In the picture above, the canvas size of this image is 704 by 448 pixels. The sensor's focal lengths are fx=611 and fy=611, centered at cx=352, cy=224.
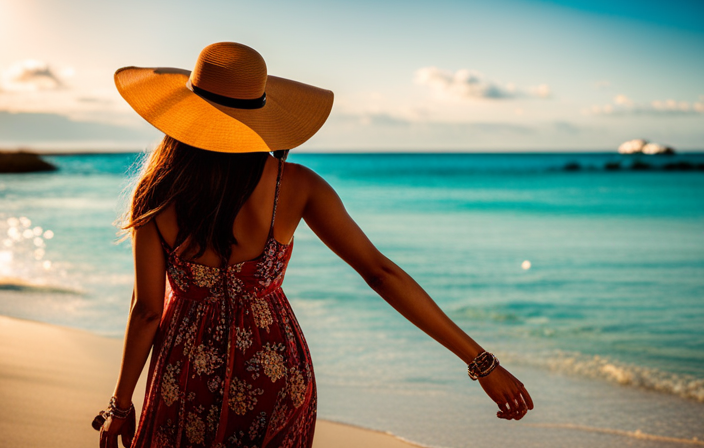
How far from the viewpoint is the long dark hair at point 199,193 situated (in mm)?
1484

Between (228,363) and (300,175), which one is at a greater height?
(300,175)

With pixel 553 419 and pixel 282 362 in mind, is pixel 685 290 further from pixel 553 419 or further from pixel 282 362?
pixel 282 362

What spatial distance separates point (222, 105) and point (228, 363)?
0.66 meters

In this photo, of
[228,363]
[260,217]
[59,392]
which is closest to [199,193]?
[260,217]

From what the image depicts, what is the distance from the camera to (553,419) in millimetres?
4035

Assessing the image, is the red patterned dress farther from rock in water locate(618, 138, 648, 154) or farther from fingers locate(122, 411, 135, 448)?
rock in water locate(618, 138, 648, 154)

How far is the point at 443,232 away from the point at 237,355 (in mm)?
13985

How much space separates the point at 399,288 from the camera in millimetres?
1553

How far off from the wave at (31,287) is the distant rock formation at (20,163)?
1266 inches

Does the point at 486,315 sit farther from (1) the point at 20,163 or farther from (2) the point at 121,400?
(1) the point at 20,163

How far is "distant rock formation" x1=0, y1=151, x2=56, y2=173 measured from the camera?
35812mm

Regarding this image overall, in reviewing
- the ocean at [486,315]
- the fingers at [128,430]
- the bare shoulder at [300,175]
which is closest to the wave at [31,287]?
the ocean at [486,315]

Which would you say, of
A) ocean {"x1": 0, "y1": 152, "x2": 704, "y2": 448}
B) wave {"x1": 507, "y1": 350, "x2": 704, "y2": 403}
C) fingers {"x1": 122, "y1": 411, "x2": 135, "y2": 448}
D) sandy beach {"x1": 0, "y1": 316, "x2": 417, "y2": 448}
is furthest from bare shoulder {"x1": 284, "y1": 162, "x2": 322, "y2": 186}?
wave {"x1": 507, "y1": 350, "x2": 704, "y2": 403}

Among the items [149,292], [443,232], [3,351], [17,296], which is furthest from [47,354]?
[443,232]
